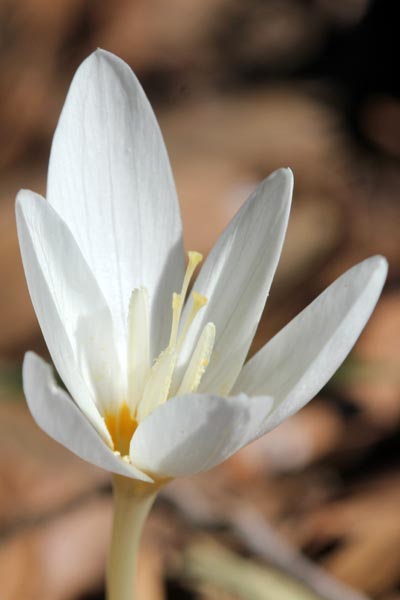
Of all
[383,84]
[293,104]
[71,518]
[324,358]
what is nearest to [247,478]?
[71,518]

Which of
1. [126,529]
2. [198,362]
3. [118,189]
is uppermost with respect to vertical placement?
[118,189]

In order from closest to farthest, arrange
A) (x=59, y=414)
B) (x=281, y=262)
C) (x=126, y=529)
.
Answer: (x=59, y=414), (x=126, y=529), (x=281, y=262)

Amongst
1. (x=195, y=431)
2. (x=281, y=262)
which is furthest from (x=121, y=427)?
(x=281, y=262)

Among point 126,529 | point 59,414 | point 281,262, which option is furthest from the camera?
point 281,262

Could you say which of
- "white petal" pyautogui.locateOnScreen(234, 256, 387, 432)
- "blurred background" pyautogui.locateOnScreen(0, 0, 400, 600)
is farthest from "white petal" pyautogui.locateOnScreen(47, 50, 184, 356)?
"blurred background" pyautogui.locateOnScreen(0, 0, 400, 600)

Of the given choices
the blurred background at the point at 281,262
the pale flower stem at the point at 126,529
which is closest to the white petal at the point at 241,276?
the pale flower stem at the point at 126,529

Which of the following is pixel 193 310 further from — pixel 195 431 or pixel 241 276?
pixel 195 431

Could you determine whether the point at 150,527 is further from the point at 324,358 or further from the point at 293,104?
the point at 293,104
